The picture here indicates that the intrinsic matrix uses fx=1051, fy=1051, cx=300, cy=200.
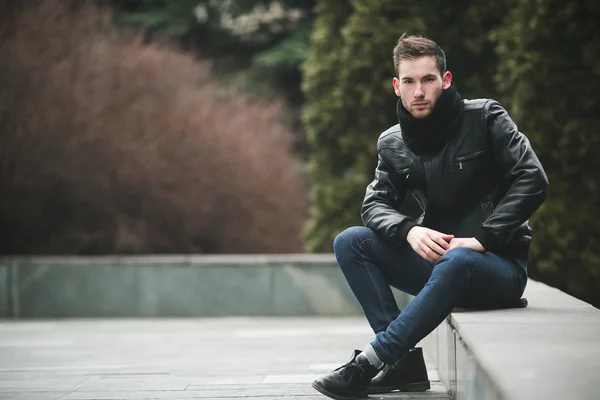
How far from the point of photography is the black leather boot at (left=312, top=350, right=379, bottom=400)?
420cm

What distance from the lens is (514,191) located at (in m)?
4.38

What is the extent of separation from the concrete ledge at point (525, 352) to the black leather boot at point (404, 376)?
0.42ft

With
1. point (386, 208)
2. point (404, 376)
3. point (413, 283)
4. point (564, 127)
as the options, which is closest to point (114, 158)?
point (564, 127)

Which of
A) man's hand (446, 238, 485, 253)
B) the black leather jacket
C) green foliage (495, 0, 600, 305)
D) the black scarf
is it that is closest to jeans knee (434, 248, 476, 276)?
man's hand (446, 238, 485, 253)

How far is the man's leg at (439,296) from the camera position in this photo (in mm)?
4039

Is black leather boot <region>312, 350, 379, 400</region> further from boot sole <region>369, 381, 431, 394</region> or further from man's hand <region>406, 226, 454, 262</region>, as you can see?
man's hand <region>406, 226, 454, 262</region>

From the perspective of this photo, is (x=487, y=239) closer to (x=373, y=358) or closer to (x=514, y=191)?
(x=514, y=191)

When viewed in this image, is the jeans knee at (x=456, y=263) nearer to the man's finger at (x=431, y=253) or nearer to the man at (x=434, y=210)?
the man at (x=434, y=210)

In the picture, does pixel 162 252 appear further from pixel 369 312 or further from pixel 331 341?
pixel 369 312

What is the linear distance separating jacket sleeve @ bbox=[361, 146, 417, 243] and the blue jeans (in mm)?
67

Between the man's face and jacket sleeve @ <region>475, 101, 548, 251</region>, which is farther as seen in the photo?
the man's face

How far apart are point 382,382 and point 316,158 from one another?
21.0ft

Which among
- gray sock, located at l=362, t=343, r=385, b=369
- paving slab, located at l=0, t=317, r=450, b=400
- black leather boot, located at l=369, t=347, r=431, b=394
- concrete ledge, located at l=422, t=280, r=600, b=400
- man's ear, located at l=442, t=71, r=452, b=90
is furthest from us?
paving slab, located at l=0, t=317, r=450, b=400

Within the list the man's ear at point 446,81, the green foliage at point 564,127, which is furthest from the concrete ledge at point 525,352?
the green foliage at point 564,127
